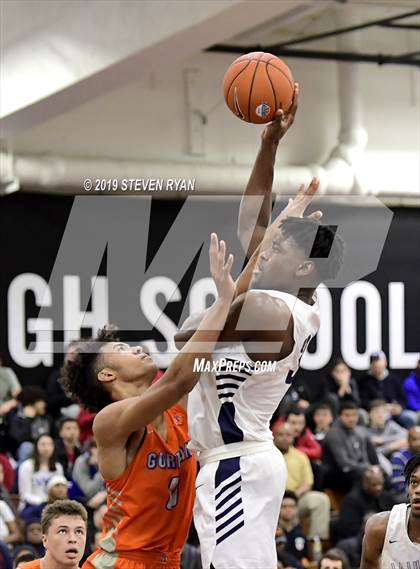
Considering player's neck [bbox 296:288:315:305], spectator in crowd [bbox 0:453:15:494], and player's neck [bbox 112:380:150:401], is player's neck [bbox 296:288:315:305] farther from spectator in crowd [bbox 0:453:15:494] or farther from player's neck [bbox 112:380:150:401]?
spectator in crowd [bbox 0:453:15:494]

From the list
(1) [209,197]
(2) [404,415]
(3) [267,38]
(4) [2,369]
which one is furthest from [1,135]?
(2) [404,415]

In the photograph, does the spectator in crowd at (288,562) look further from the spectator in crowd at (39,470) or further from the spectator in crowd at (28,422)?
the spectator in crowd at (28,422)

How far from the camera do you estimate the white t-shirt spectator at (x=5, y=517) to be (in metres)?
9.15

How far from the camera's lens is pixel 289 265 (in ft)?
15.1

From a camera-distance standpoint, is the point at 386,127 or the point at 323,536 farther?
the point at 386,127

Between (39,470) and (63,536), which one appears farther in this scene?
(39,470)

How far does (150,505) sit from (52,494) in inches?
197

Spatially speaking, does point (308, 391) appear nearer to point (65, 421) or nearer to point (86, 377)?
point (65, 421)

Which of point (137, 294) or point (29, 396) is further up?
point (137, 294)

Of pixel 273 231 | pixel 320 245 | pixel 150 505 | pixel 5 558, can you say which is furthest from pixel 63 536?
pixel 5 558

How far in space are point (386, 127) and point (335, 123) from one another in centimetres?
71

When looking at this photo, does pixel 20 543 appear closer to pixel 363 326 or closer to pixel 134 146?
pixel 134 146

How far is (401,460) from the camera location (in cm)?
1133

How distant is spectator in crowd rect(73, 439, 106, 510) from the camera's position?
391 inches
